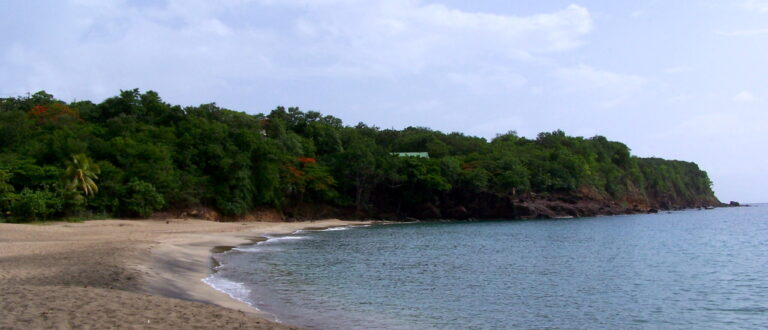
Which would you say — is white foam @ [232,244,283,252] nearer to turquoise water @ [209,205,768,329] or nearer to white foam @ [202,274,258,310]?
turquoise water @ [209,205,768,329]

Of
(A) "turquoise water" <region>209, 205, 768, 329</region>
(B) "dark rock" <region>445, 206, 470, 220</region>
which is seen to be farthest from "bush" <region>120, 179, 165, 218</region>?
(B) "dark rock" <region>445, 206, 470, 220</region>

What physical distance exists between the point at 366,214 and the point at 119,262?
203 feet

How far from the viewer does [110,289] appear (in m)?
14.2

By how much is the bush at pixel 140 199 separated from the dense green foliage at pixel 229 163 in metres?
0.09

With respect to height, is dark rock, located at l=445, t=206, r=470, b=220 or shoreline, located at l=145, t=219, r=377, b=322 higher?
dark rock, located at l=445, t=206, r=470, b=220

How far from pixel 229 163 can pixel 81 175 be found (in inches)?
733

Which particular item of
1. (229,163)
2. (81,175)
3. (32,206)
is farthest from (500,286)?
(229,163)

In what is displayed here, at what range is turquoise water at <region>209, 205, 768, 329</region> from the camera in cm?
1572

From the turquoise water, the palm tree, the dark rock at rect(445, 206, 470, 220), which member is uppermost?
the palm tree

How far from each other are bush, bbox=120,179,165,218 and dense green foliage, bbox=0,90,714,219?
0.09m

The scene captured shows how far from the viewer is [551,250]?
36.5 metres

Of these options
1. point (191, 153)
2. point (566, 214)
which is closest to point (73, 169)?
point (191, 153)

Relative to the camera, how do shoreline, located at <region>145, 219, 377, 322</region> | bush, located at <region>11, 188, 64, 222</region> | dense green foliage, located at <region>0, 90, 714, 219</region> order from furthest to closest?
dense green foliage, located at <region>0, 90, 714, 219</region> → bush, located at <region>11, 188, 64, 222</region> → shoreline, located at <region>145, 219, 377, 322</region>

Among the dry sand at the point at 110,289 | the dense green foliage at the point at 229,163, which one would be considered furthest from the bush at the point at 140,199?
the dry sand at the point at 110,289
